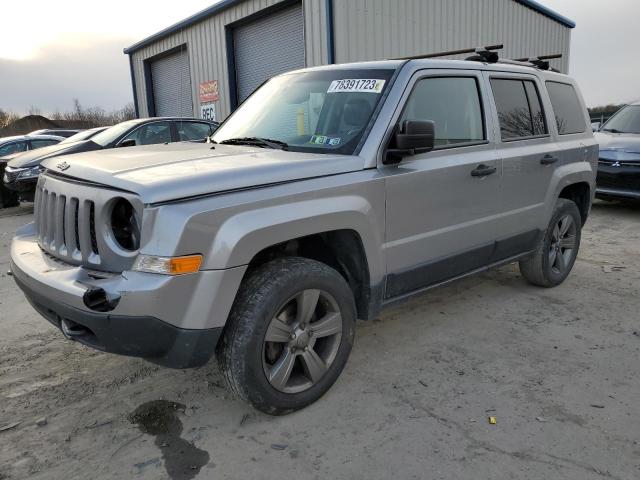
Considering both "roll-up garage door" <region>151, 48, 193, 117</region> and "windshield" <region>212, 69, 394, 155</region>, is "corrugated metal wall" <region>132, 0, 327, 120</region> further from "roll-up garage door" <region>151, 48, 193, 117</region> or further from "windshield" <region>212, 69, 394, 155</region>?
"windshield" <region>212, 69, 394, 155</region>

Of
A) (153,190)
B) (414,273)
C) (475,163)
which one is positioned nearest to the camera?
(153,190)

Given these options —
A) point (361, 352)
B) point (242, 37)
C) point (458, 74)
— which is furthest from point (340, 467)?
point (242, 37)

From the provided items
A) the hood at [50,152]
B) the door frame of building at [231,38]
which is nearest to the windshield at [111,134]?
the hood at [50,152]

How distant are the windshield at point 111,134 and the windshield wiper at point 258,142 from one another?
576 cm

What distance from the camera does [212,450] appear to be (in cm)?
256

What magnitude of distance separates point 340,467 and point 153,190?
155 cm

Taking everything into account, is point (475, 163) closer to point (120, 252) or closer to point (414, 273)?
point (414, 273)

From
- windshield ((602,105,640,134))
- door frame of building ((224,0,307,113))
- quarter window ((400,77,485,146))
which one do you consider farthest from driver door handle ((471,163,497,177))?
door frame of building ((224,0,307,113))

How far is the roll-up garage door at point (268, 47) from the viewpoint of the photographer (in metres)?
11.7

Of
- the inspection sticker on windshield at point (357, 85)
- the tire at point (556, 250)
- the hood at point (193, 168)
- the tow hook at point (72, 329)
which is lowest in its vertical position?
the tire at point (556, 250)

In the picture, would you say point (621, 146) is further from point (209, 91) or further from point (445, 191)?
point (209, 91)

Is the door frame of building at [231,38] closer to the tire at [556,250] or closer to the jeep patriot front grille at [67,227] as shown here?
the tire at [556,250]

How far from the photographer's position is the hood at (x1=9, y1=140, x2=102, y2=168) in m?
8.52

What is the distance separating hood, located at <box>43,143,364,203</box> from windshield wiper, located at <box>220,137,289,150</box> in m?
0.11
